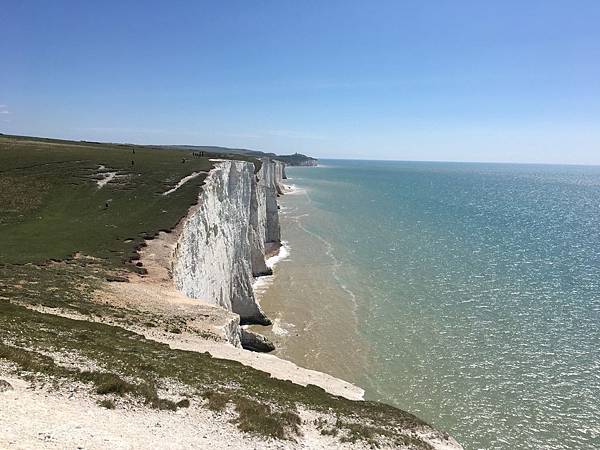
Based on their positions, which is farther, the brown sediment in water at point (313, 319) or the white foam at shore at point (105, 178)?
the white foam at shore at point (105, 178)

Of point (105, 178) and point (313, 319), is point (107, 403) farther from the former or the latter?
point (105, 178)

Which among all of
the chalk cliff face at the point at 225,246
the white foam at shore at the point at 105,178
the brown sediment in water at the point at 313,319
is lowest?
the brown sediment in water at the point at 313,319

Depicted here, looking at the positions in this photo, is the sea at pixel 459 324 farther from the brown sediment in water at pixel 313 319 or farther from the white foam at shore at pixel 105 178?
the white foam at shore at pixel 105 178

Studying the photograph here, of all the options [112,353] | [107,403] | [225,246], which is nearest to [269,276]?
[225,246]

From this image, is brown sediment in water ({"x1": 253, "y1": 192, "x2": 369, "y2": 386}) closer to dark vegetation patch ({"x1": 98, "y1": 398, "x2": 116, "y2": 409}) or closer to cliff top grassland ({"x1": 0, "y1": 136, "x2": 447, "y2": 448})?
cliff top grassland ({"x1": 0, "y1": 136, "x2": 447, "y2": 448})

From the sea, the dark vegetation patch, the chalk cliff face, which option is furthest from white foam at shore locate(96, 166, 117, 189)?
the dark vegetation patch

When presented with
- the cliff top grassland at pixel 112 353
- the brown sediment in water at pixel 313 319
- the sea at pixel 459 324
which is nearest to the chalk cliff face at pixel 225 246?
the brown sediment in water at pixel 313 319

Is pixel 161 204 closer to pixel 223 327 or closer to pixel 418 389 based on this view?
pixel 223 327
